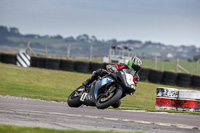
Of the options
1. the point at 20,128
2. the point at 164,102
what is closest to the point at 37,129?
the point at 20,128

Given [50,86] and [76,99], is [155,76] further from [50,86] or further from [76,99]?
[76,99]

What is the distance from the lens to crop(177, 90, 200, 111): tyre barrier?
1343 centimetres

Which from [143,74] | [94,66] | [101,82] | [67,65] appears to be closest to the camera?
[101,82]

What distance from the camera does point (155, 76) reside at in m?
25.9

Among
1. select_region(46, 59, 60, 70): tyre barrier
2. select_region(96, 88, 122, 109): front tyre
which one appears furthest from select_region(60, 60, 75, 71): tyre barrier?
select_region(96, 88, 122, 109): front tyre

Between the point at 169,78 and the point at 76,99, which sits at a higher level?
the point at 76,99

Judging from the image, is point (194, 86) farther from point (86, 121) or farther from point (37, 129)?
point (37, 129)

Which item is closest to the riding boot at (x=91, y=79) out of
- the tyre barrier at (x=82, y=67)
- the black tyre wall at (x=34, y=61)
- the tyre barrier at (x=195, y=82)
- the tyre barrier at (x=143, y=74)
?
the tyre barrier at (x=195, y=82)

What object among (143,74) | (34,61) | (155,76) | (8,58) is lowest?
(155,76)

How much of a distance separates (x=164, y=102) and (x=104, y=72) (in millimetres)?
4772

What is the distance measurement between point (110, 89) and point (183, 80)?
17.0 m

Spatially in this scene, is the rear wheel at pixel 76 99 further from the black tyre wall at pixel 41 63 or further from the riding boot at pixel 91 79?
the black tyre wall at pixel 41 63

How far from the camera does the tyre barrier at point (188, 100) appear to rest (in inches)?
529

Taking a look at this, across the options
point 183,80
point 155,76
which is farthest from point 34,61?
point 183,80
